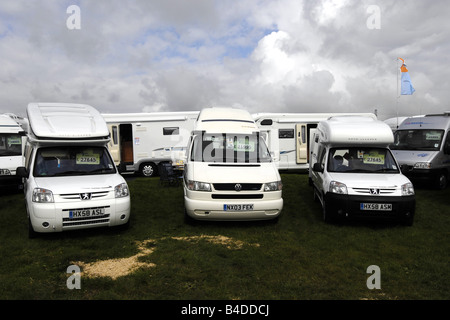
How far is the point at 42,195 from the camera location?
622 cm

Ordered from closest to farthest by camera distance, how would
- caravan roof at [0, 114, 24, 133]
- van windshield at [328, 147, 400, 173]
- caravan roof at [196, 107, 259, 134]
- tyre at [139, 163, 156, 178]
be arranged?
van windshield at [328, 147, 400, 173] < caravan roof at [196, 107, 259, 134] < caravan roof at [0, 114, 24, 133] < tyre at [139, 163, 156, 178]

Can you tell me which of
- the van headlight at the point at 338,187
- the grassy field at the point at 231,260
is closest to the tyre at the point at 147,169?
the grassy field at the point at 231,260

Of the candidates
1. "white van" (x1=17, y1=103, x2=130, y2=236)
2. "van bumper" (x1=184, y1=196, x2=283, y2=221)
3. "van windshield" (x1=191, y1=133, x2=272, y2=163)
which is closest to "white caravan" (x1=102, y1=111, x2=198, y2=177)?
"white van" (x1=17, y1=103, x2=130, y2=236)

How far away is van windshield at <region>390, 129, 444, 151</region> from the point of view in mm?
12172

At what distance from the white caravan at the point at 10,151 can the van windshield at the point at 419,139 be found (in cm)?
1293

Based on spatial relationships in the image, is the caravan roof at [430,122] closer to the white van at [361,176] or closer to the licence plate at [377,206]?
the white van at [361,176]

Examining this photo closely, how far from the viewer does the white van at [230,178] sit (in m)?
6.98

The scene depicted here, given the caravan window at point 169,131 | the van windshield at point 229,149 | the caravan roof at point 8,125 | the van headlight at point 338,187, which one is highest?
the caravan roof at point 8,125

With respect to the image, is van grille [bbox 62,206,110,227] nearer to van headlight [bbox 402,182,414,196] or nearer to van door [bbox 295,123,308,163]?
van headlight [bbox 402,182,414,196]

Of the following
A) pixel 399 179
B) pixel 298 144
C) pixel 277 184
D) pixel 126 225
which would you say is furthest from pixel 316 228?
pixel 298 144

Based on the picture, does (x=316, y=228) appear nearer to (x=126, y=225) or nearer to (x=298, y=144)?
(x=126, y=225)

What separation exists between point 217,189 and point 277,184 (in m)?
1.25

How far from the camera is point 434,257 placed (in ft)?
18.5
